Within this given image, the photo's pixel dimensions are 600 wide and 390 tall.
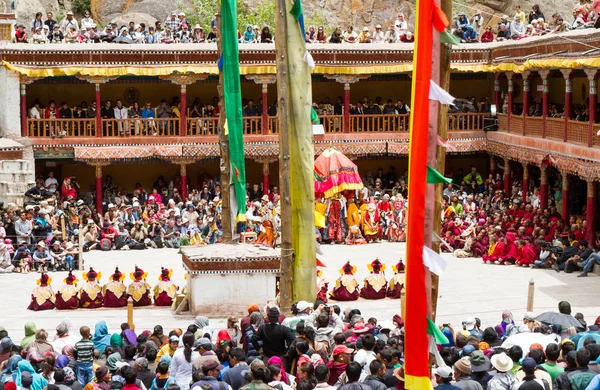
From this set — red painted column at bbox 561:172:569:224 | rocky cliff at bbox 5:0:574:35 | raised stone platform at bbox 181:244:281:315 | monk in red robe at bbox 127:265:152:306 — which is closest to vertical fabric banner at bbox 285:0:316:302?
raised stone platform at bbox 181:244:281:315

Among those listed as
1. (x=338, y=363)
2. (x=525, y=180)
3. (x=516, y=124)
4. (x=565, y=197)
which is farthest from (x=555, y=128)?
(x=338, y=363)

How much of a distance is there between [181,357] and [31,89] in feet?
78.9

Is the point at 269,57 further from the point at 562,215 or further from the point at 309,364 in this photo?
the point at 309,364

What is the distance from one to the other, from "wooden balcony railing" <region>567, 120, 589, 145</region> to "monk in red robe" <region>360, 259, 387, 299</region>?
8.25 meters

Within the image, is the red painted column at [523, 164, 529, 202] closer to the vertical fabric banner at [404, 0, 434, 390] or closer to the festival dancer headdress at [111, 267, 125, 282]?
the festival dancer headdress at [111, 267, 125, 282]

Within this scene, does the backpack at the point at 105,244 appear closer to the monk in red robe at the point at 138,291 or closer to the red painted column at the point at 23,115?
the red painted column at the point at 23,115

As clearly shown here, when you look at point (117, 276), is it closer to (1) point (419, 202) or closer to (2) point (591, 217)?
(2) point (591, 217)

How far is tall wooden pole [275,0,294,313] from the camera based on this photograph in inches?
736

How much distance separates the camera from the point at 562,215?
3022 centimetres

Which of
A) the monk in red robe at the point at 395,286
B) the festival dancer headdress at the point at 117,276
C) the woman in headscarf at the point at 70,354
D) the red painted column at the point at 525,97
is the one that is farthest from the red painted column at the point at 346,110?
the woman in headscarf at the point at 70,354

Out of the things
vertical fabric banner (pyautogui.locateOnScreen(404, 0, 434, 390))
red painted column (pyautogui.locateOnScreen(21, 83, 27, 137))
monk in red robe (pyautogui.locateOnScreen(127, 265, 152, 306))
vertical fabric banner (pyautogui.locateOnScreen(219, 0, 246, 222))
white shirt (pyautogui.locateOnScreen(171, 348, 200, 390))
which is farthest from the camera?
red painted column (pyautogui.locateOnScreen(21, 83, 27, 137))

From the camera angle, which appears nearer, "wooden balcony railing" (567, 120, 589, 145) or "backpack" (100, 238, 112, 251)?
"wooden balcony railing" (567, 120, 589, 145)

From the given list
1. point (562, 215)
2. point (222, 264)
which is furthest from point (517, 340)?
point (562, 215)

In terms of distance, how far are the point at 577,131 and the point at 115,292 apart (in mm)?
12959
